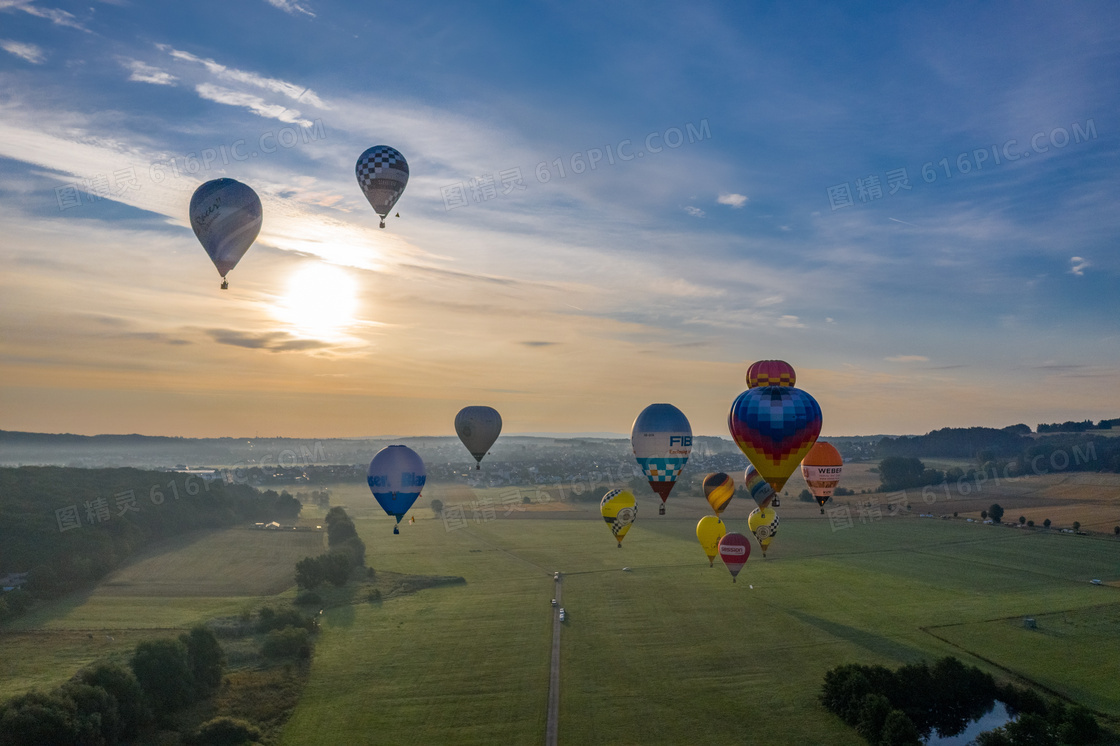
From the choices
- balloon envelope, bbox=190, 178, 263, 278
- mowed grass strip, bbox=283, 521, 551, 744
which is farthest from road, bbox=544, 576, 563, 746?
balloon envelope, bbox=190, 178, 263, 278

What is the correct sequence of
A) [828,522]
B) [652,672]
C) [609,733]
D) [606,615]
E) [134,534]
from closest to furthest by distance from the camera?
[609,733], [652,672], [606,615], [134,534], [828,522]

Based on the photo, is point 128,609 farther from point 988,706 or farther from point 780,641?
point 988,706

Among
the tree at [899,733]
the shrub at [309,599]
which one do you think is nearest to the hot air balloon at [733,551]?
the tree at [899,733]

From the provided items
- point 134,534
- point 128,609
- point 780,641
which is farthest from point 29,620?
point 780,641

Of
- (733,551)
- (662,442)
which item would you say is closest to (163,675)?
(662,442)

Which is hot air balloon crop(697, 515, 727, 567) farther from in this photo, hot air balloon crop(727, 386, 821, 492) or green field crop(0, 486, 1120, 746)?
hot air balloon crop(727, 386, 821, 492)

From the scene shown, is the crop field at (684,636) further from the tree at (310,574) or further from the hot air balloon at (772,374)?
the hot air balloon at (772,374)

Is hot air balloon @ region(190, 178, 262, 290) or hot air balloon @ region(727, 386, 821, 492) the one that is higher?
hot air balloon @ region(190, 178, 262, 290)
